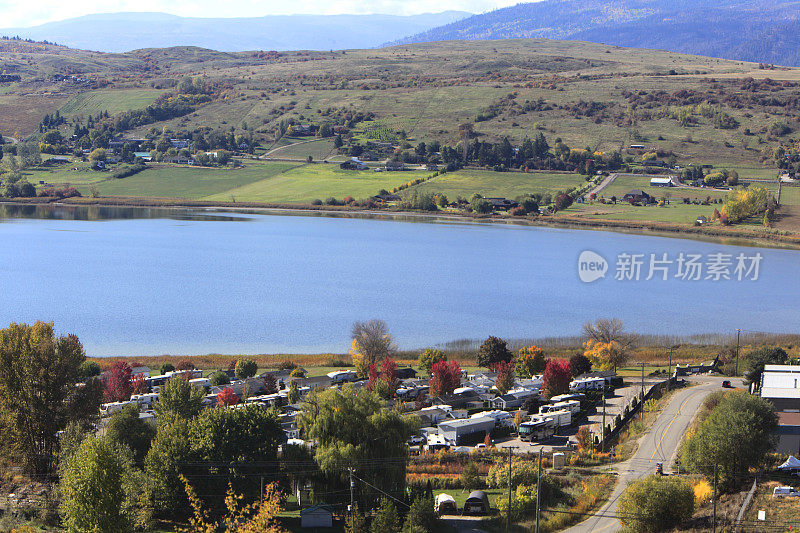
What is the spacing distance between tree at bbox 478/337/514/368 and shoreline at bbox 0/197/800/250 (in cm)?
3457

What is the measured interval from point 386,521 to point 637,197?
60970 millimetres

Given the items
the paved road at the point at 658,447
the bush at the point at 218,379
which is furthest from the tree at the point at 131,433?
the paved road at the point at 658,447

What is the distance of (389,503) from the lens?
1766 centimetres

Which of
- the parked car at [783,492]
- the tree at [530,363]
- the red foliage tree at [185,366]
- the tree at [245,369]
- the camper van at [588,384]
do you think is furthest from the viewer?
the tree at [530,363]

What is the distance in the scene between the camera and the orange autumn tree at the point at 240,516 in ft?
48.1

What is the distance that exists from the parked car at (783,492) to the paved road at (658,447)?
9.97 ft

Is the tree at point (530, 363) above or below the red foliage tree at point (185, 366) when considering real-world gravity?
above

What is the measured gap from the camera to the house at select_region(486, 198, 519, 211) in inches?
2953

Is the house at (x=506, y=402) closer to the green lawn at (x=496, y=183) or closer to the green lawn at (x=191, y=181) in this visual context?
the green lawn at (x=496, y=183)

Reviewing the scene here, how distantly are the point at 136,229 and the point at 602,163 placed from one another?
42261 millimetres

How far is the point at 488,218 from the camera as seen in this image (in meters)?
72.6

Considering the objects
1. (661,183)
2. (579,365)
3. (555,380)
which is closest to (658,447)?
(555,380)

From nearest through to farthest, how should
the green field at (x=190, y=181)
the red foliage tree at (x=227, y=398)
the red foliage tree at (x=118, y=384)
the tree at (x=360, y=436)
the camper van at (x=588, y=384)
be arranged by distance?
the tree at (x=360, y=436) → the red foliage tree at (x=227, y=398) → the red foliage tree at (x=118, y=384) → the camper van at (x=588, y=384) → the green field at (x=190, y=181)

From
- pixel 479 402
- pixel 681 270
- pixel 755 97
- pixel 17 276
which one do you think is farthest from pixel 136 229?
pixel 755 97
